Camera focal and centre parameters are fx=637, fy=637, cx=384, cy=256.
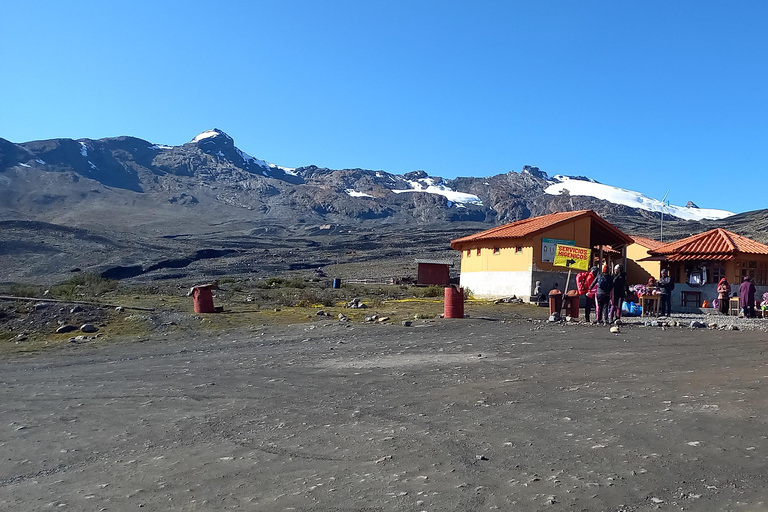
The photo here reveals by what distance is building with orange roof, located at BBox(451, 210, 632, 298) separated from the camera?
26.7 metres

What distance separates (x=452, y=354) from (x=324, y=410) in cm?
437

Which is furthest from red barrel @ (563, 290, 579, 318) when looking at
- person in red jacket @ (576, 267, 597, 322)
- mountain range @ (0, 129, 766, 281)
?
mountain range @ (0, 129, 766, 281)

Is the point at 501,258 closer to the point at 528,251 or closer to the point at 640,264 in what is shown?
the point at 528,251

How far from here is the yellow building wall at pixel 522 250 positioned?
26.8 m

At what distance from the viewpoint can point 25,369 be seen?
10617 millimetres

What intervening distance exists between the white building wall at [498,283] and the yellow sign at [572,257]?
3.72m

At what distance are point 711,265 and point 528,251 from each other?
23.9 feet

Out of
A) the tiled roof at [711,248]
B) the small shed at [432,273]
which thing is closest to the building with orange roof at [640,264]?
the tiled roof at [711,248]

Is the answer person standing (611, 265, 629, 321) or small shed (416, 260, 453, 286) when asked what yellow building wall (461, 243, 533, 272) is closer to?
person standing (611, 265, 629, 321)

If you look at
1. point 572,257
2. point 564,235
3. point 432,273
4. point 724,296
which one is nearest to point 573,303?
point 572,257

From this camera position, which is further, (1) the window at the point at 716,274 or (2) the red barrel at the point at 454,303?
(1) the window at the point at 716,274

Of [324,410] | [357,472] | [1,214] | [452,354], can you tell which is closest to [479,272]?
[452,354]

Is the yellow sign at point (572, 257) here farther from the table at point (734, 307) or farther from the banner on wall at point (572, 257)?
the table at point (734, 307)

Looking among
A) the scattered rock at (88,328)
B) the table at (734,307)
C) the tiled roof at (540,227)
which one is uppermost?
the tiled roof at (540,227)
